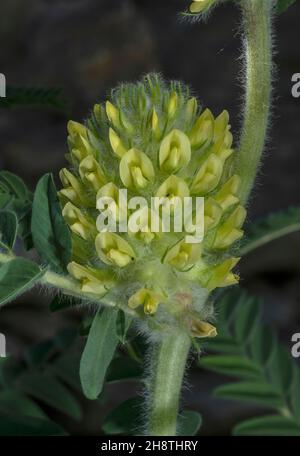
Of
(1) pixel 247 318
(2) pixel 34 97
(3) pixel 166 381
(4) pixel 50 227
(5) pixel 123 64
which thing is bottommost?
(3) pixel 166 381

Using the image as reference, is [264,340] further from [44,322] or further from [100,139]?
[44,322]

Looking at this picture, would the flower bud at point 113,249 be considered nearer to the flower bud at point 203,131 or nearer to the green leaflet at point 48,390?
the flower bud at point 203,131

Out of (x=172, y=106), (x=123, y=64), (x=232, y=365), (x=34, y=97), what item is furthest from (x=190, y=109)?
(x=123, y=64)

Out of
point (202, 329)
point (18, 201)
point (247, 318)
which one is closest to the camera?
point (202, 329)

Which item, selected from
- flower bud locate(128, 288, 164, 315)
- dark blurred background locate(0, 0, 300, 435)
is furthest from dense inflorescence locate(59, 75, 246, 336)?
dark blurred background locate(0, 0, 300, 435)

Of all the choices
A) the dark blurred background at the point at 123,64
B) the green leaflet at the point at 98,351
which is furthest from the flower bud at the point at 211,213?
the dark blurred background at the point at 123,64

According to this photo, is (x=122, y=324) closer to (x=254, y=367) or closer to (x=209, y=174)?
(x=209, y=174)

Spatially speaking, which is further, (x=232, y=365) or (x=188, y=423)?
(x=232, y=365)

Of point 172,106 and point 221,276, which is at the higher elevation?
point 172,106
